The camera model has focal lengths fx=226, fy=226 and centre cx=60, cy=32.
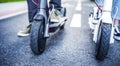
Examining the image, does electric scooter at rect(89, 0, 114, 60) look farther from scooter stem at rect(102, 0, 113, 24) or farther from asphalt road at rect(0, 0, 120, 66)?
asphalt road at rect(0, 0, 120, 66)

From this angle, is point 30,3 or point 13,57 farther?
point 30,3

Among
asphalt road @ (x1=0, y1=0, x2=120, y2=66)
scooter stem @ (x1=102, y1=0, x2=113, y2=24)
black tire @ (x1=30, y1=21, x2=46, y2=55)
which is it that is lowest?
asphalt road @ (x1=0, y1=0, x2=120, y2=66)

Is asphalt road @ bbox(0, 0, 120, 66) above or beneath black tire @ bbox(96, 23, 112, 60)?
beneath

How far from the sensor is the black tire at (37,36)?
207cm

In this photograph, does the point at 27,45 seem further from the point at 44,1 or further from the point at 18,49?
the point at 44,1

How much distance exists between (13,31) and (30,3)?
0.69 meters

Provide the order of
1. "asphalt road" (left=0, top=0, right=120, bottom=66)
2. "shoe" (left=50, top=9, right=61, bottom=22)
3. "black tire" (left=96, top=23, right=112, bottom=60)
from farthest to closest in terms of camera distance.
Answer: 1. "shoe" (left=50, top=9, right=61, bottom=22)
2. "asphalt road" (left=0, top=0, right=120, bottom=66)
3. "black tire" (left=96, top=23, right=112, bottom=60)

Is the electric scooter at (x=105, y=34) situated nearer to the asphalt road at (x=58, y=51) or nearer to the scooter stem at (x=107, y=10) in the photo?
the scooter stem at (x=107, y=10)

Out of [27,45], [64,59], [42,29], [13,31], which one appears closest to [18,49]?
[27,45]

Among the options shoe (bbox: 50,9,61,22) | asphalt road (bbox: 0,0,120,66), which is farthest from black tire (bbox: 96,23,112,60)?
shoe (bbox: 50,9,61,22)

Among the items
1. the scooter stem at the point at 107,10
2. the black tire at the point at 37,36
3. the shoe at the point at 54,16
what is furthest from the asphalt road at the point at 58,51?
the scooter stem at the point at 107,10

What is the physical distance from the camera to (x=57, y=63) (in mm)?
1993

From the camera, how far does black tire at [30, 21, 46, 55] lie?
2074mm

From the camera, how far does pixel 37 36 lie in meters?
2.08
